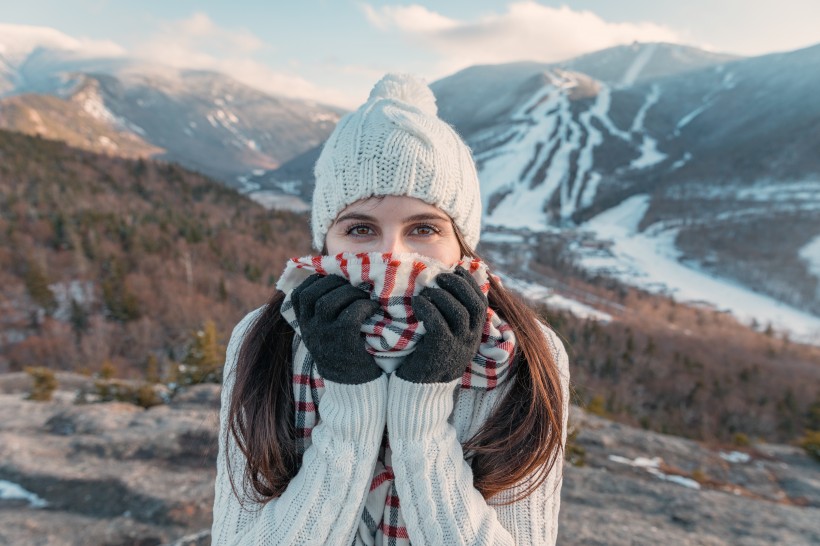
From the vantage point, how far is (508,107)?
415ft

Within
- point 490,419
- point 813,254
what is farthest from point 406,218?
point 813,254

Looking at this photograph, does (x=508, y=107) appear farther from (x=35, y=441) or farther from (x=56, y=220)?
(x=35, y=441)

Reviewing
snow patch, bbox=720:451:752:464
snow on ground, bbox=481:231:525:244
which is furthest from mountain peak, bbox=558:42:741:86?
snow patch, bbox=720:451:752:464

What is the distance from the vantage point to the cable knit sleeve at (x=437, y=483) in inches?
48.2

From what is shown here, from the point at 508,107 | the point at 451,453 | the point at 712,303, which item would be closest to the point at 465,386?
the point at 451,453

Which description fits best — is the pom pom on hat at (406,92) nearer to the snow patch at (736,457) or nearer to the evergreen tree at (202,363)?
the evergreen tree at (202,363)

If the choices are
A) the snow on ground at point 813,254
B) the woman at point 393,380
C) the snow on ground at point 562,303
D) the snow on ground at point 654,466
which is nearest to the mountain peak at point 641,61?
the snow on ground at point 813,254

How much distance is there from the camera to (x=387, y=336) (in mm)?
1225

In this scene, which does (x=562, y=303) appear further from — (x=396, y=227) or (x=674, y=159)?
(x=674, y=159)

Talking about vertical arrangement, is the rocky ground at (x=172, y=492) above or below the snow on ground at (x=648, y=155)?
below

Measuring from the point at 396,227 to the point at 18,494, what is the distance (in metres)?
5.98

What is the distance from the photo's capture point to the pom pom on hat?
69.7 inches

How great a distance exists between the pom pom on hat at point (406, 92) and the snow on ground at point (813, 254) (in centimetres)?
6886

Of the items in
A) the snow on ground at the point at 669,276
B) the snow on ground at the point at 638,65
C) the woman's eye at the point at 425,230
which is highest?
→ the snow on ground at the point at 638,65
